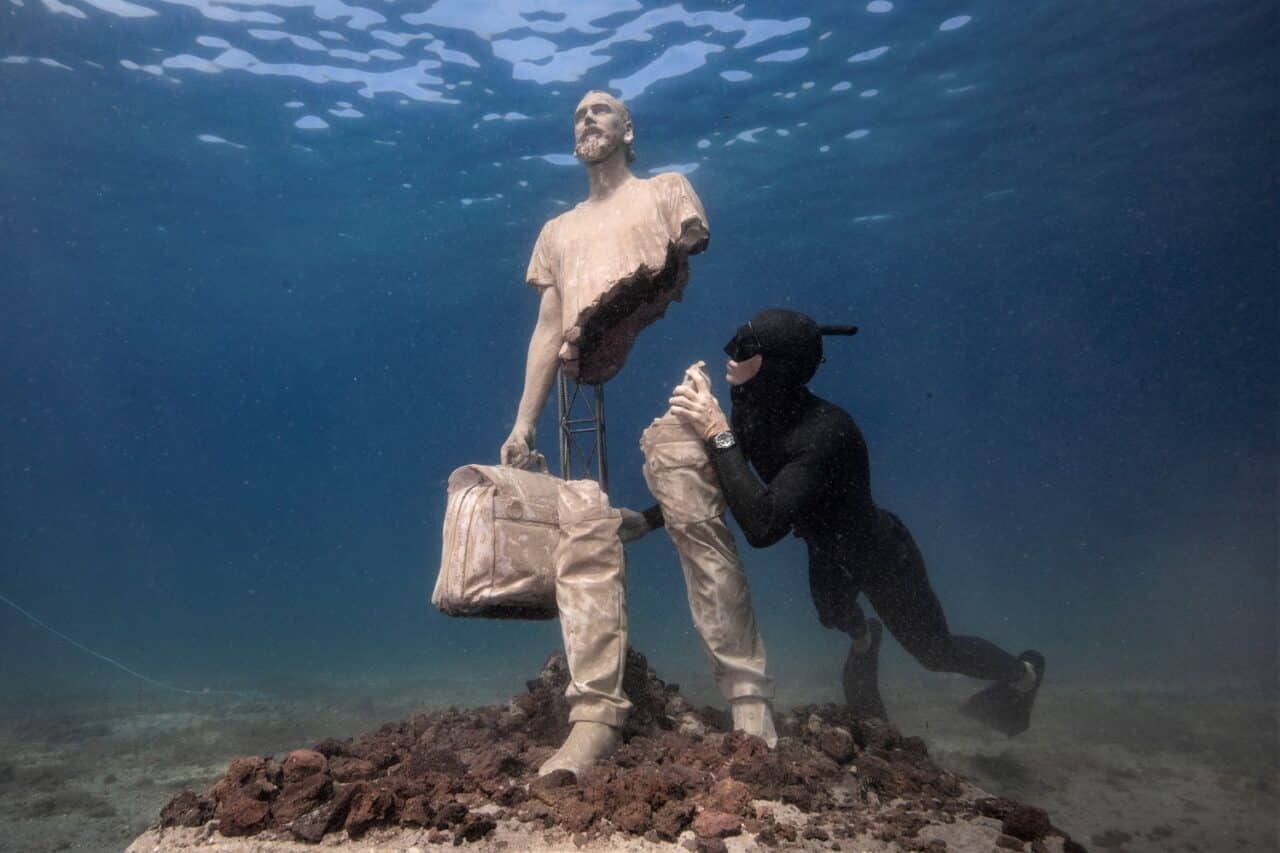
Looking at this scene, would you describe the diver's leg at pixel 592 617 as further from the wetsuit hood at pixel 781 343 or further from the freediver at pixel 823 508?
the wetsuit hood at pixel 781 343

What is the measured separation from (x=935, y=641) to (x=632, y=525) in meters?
2.83

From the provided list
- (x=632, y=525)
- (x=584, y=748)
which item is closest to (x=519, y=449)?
(x=632, y=525)

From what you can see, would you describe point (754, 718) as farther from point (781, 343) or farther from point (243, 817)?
point (243, 817)

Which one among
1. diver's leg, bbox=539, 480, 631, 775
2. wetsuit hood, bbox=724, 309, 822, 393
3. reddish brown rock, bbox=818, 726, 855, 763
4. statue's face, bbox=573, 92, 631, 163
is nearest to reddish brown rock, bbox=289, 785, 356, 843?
diver's leg, bbox=539, 480, 631, 775

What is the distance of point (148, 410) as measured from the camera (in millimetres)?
67625

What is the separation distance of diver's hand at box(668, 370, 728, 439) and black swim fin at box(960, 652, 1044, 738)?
382 centimetres

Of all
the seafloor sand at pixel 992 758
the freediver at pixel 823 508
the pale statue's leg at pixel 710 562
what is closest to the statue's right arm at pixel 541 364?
the freediver at pixel 823 508

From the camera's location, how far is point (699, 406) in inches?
152

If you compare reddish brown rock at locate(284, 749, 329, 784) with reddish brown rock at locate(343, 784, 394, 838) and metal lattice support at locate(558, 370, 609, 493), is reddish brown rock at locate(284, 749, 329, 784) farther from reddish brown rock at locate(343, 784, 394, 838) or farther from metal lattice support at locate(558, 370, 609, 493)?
metal lattice support at locate(558, 370, 609, 493)

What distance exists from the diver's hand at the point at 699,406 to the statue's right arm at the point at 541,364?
140cm

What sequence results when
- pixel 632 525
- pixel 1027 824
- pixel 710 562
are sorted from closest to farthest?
pixel 1027 824 < pixel 710 562 < pixel 632 525

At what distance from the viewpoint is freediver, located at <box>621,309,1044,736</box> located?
379 cm

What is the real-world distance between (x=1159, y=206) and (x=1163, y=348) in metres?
28.5

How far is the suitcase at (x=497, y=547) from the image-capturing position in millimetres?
3420
